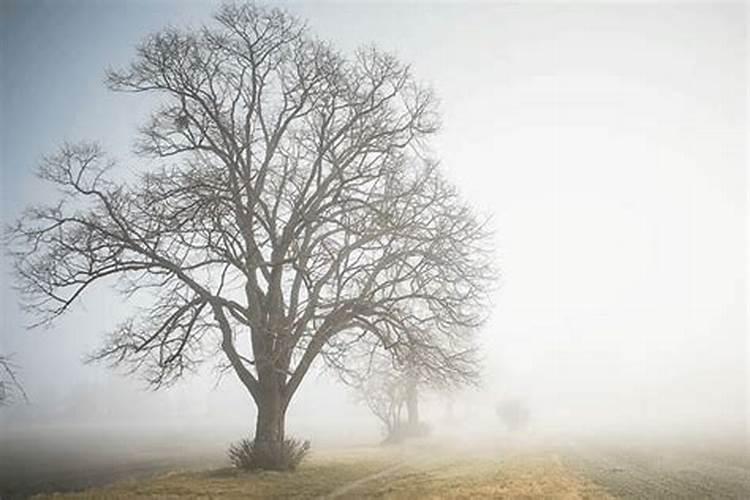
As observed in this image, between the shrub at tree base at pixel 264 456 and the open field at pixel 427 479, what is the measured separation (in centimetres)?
37

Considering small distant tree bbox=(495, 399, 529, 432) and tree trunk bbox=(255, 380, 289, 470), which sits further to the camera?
small distant tree bbox=(495, 399, 529, 432)

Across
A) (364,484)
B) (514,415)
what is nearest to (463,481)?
(364,484)

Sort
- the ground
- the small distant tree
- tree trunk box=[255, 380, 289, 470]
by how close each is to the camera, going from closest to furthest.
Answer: the ground < tree trunk box=[255, 380, 289, 470] < the small distant tree

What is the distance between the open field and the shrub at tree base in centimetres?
37

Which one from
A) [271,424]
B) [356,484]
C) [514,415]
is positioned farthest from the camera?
[514,415]

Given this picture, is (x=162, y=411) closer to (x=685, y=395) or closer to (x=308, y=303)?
(x=685, y=395)

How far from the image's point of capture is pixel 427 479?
1545 cm

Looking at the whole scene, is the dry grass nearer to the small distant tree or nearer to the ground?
the ground

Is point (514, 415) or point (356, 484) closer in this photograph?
point (356, 484)

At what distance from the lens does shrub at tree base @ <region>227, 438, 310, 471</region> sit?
15492 mm

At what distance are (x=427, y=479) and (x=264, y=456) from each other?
14.2 ft

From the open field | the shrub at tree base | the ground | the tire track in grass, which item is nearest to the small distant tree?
the open field

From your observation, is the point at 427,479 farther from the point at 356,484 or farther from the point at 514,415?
the point at 514,415

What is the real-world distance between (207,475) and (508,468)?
883 cm
